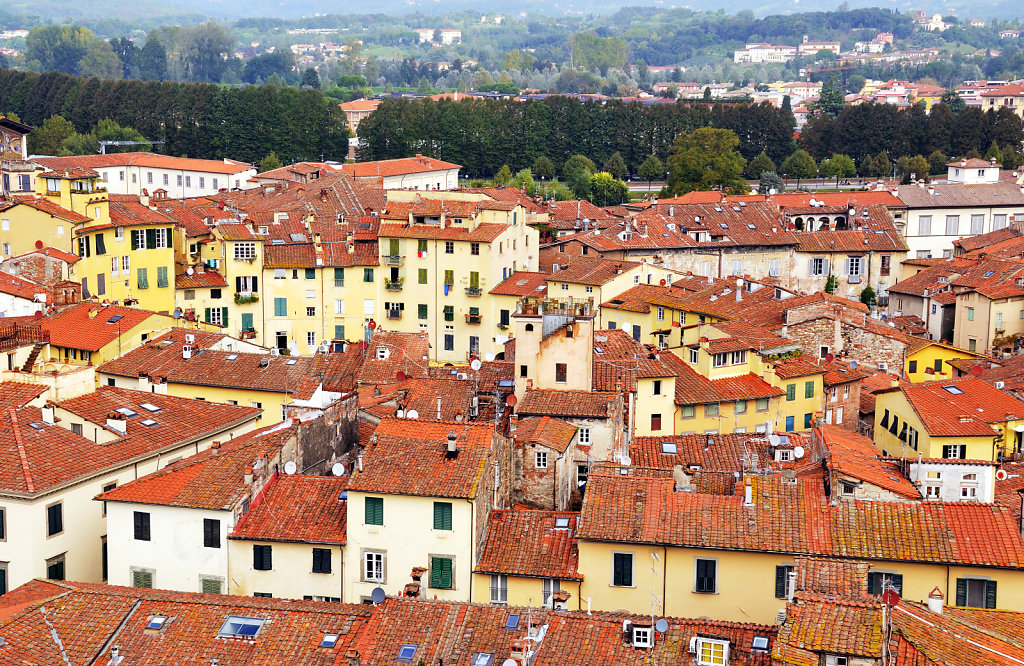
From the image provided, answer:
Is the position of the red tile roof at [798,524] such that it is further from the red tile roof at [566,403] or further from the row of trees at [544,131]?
the row of trees at [544,131]

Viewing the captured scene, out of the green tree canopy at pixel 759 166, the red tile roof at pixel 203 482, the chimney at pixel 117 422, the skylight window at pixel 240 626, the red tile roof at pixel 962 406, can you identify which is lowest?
the red tile roof at pixel 962 406

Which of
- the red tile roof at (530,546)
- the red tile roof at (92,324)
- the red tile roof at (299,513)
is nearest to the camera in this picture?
the red tile roof at (530,546)

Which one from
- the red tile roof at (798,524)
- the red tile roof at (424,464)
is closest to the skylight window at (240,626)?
the red tile roof at (424,464)

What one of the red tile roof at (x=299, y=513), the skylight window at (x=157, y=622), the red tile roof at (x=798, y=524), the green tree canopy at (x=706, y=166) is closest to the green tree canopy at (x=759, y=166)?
the green tree canopy at (x=706, y=166)

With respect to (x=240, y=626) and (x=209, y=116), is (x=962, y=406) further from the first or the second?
(x=209, y=116)

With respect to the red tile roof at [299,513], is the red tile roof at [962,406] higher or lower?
lower

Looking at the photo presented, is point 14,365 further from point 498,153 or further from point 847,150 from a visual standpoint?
point 847,150

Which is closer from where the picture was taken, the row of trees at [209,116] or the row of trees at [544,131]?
the row of trees at [544,131]

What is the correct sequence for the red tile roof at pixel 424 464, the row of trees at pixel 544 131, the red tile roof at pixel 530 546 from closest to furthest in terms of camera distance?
the red tile roof at pixel 530 546 → the red tile roof at pixel 424 464 → the row of trees at pixel 544 131
